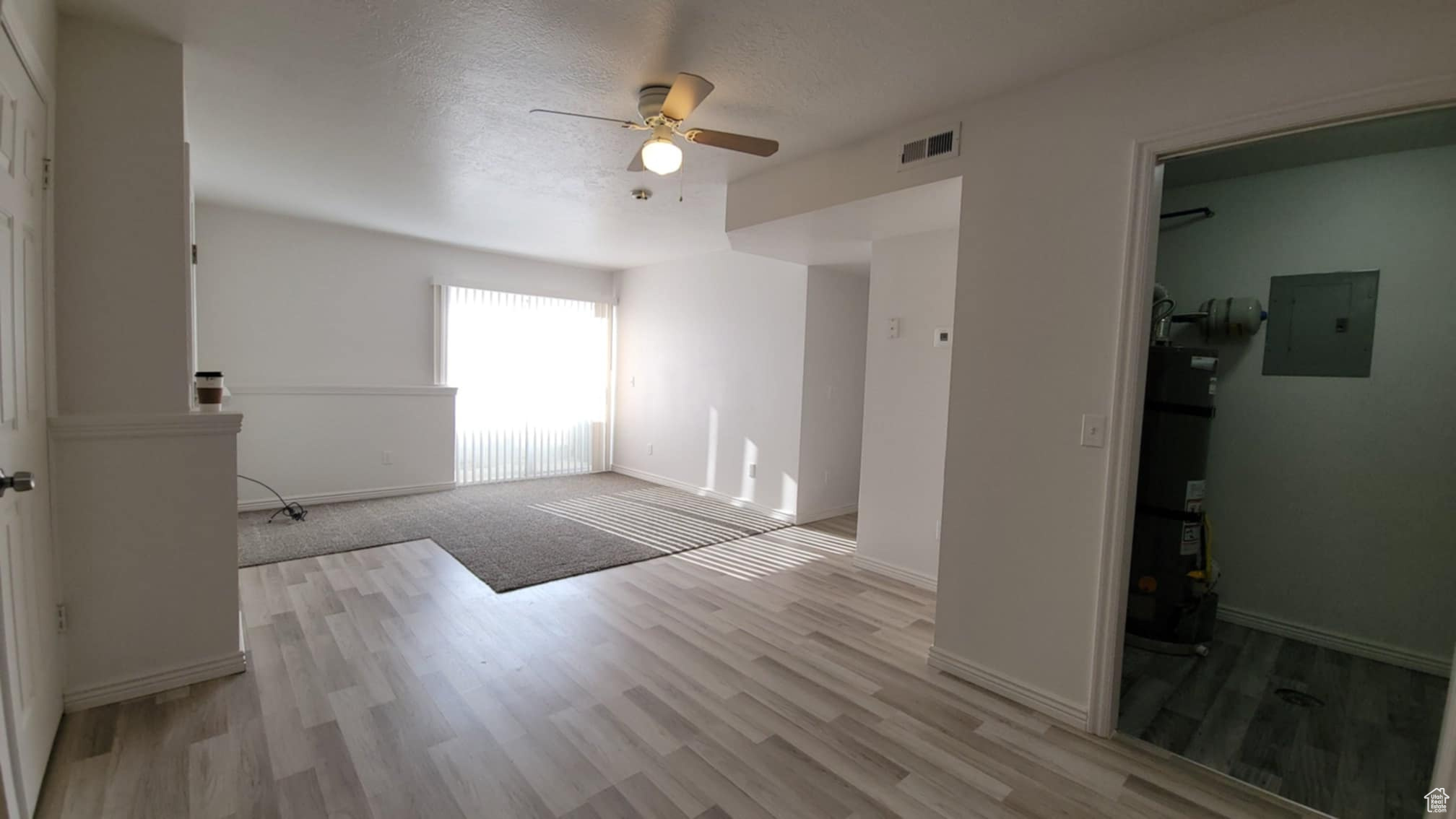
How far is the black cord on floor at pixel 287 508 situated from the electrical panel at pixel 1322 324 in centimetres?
659

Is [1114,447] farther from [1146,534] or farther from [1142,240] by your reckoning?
[1146,534]

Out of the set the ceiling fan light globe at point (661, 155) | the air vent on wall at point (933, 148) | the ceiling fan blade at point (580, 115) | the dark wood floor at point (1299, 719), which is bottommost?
the dark wood floor at point (1299, 719)

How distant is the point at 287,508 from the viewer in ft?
15.6

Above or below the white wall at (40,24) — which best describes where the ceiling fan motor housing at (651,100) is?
above

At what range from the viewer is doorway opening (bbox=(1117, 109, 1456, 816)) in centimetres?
254

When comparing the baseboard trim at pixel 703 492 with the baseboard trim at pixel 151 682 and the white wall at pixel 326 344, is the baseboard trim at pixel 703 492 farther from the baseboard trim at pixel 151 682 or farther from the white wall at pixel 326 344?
the baseboard trim at pixel 151 682

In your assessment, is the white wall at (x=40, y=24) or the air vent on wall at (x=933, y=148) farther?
the air vent on wall at (x=933, y=148)

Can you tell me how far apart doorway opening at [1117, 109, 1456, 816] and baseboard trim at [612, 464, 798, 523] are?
2.80 m

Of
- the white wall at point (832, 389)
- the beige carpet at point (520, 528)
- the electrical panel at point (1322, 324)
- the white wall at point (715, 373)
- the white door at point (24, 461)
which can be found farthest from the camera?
the white wall at point (715, 373)

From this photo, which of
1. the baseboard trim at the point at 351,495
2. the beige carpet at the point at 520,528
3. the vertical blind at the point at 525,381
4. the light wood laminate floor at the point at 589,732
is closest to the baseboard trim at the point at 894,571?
the light wood laminate floor at the point at 589,732

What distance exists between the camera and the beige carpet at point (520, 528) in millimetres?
3809

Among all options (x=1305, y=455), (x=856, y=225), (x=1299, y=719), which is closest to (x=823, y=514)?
(x=856, y=225)

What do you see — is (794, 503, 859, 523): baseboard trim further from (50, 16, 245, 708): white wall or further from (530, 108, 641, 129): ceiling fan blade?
(50, 16, 245, 708): white wall

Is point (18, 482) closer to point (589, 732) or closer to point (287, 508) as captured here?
point (589, 732)
